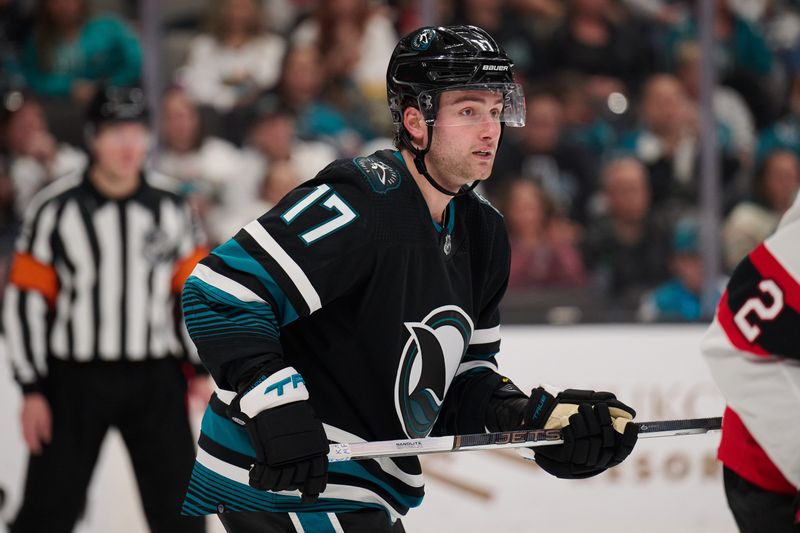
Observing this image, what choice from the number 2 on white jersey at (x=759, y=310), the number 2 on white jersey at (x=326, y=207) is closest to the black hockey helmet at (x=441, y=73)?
the number 2 on white jersey at (x=326, y=207)

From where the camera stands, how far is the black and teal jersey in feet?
6.11

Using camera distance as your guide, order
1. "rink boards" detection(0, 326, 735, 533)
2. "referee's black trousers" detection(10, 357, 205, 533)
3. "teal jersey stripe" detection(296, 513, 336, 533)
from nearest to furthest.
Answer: "teal jersey stripe" detection(296, 513, 336, 533) < "referee's black trousers" detection(10, 357, 205, 533) < "rink boards" detection(0, 326, 735, 533)

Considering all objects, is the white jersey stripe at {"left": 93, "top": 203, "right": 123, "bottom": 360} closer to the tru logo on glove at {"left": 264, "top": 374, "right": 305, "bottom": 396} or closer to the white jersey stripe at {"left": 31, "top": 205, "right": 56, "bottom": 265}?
the white jersey stripe at {"left": 31, "top": 205, "right": 56, "bottom": 265}

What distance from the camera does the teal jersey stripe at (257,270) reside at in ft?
6.10

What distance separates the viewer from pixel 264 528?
6.44 feet

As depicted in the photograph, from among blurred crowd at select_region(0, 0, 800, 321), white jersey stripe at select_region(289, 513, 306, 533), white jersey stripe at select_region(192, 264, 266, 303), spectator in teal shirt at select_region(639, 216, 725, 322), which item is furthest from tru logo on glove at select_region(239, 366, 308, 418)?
spectator in teal shirt at select_region(639, 216, 725, 322)

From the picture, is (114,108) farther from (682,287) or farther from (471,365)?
(682,287)

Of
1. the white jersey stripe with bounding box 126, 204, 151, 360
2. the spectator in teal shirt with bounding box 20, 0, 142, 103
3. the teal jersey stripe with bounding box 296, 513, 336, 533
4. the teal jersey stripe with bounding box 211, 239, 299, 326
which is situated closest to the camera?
the teal jersey stripe with bounding box 211, 239, 299, 326

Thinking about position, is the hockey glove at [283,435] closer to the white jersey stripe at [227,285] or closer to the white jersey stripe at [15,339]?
the white jersey stripe at [227,285]

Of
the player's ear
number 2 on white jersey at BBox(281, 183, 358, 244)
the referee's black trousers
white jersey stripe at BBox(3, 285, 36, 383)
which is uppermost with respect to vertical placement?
the player's ear

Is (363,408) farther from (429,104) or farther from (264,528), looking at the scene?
(429,104)

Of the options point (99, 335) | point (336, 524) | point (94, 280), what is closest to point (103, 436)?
point (99, 335)

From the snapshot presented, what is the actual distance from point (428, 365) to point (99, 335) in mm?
1686

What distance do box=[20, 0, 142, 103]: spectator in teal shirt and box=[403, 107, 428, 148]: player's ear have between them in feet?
9.04
